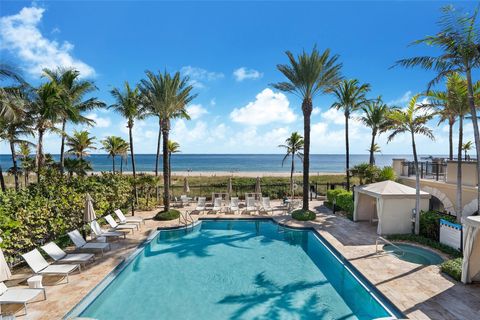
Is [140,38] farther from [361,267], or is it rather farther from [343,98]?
[361,267]

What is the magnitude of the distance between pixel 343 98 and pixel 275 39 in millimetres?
5570

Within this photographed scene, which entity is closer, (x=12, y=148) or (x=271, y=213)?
(x=271, y=213)

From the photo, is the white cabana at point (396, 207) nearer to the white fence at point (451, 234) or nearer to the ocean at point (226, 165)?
the white fence at point (451, 234)

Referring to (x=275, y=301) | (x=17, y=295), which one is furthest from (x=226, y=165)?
(x=17, y=295)

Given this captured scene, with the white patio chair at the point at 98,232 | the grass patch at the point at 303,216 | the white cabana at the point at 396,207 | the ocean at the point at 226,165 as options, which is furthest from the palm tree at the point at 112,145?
the ocean at the point at 226,165

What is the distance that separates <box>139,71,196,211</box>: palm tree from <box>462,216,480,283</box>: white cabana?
1237 centimetres

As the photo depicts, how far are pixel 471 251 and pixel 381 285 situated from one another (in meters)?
2.29

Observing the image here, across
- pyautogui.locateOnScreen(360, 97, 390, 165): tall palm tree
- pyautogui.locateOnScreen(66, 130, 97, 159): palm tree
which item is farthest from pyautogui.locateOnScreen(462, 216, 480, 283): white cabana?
pyautogui.locateOnScreen(66, 130, 97, 159): palm tree

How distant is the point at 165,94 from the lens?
1398 cm

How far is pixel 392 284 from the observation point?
6918 millimetres

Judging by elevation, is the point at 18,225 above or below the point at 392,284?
above

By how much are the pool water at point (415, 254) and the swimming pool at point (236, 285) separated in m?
1.99

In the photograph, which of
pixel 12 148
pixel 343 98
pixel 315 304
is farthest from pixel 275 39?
pixel 12 148

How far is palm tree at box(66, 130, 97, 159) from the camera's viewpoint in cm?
1986
